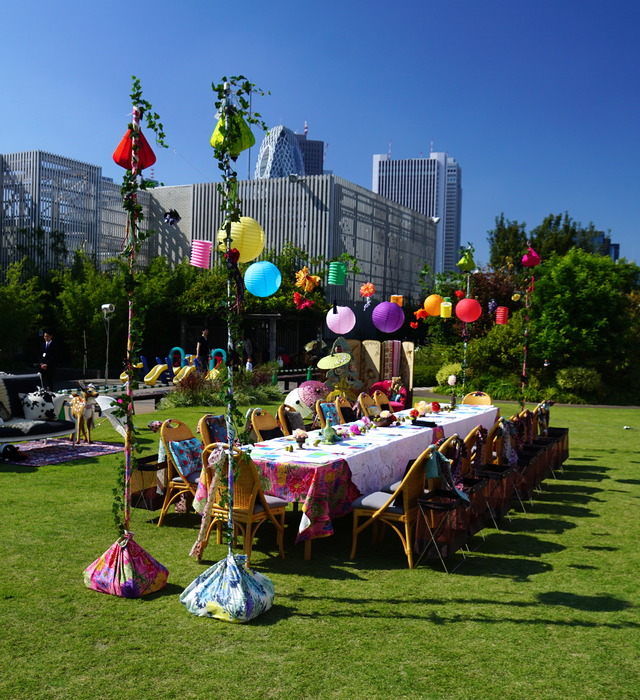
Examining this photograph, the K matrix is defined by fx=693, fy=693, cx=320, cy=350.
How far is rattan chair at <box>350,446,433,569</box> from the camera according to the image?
5.27 metres

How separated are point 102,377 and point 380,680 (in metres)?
23.5

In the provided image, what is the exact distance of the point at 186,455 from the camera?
611 cm

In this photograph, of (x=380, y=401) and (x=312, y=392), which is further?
(x=312, y=392)

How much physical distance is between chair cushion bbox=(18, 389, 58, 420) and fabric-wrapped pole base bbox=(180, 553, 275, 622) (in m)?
6.40

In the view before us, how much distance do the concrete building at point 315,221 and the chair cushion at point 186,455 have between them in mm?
23804

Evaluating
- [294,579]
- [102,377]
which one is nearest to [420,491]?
[294,579]

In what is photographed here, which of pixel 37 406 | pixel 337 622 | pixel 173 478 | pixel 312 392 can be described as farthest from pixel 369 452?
pixel 312 392

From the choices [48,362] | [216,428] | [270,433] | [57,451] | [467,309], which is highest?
[467,309]

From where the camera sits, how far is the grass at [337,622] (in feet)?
11.2

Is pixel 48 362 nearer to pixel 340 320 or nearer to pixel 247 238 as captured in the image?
pixel 340 320

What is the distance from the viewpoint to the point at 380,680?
135 inches

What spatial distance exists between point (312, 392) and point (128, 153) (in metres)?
8.89

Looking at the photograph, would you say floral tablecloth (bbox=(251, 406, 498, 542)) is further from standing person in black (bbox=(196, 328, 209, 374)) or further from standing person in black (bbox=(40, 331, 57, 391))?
standing person in black (bbox=(196, 328, 209, 374))

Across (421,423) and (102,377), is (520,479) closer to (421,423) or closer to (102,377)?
(421,423)
